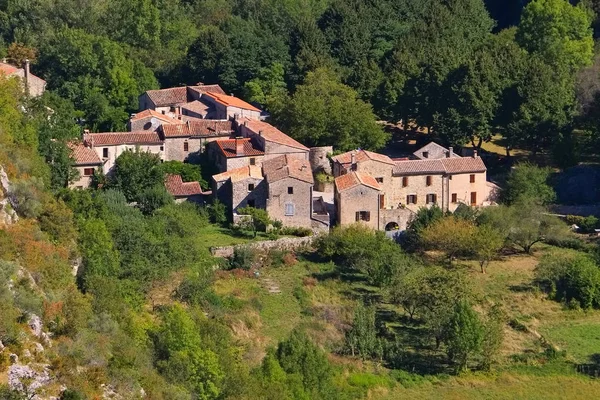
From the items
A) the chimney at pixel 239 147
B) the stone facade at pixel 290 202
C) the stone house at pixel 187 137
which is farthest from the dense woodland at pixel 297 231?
the chimney at pixel 239 147

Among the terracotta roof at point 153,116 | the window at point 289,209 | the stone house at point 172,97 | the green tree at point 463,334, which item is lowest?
the green tree at point 463,334

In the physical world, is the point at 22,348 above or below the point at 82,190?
below

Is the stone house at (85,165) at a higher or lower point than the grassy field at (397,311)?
higher

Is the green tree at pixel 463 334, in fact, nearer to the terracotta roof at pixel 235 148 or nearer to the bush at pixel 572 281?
the bush at pixel 572 281

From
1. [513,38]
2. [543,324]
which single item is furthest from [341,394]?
[513,38]

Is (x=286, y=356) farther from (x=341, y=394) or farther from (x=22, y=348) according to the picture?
(x=22, y=348)

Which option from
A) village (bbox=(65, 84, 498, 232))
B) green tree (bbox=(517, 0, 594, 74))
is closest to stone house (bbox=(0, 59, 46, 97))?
village (bbox=(65, 84, 498, 232))
